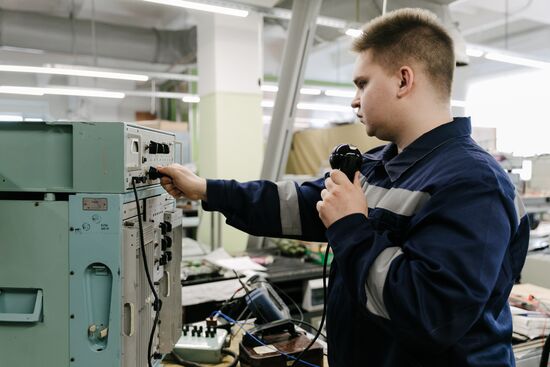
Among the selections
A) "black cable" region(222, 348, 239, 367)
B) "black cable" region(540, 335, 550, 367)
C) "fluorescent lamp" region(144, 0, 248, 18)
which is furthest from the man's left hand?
"fluorescent lamp" region(144, 0, 248, 18)

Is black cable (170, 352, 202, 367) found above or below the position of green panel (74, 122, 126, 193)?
below

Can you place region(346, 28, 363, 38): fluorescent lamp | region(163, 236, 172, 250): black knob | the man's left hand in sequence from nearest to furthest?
the man's left hand, region(346, 28, 363, 38): fluorescent lamp, region(163, 236, 172, 250): black knob

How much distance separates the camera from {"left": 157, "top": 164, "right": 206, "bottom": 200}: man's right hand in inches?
43.1

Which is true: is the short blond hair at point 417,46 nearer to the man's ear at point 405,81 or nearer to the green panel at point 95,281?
the man's ear at point 405,81

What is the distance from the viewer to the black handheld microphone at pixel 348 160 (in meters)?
0.87

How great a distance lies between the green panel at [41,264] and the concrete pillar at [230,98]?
374cm

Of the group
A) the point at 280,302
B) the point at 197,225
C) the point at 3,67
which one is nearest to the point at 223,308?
the point at 280,302

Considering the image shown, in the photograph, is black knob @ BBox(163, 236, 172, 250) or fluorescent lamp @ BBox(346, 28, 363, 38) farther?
black knob @ BBox(163, 236, 172, 250)

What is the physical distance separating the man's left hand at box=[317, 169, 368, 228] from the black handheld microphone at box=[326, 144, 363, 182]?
7cm

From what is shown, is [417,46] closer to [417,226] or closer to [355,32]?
[417,226]

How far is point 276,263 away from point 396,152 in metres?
1.65

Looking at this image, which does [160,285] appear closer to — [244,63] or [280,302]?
[280,302]

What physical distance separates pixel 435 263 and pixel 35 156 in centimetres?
79

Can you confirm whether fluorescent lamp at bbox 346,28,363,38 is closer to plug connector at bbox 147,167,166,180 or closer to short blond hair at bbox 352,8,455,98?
short blond hair at bbox 352,8,455,98
